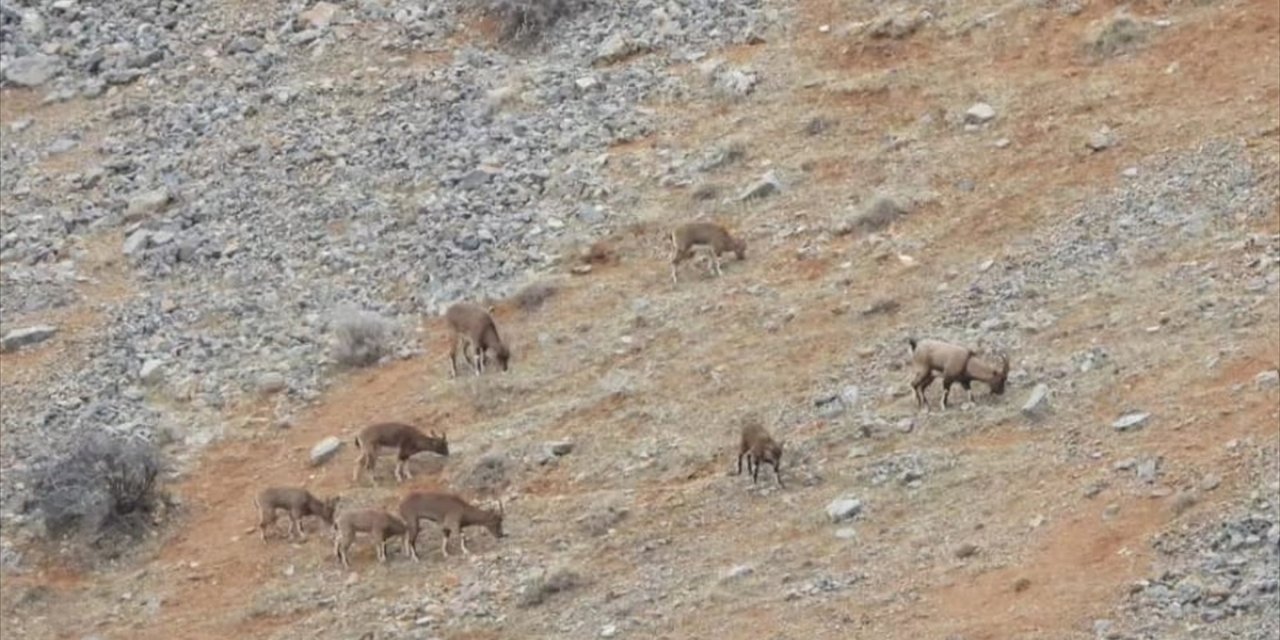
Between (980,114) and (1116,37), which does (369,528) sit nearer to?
(980,114)

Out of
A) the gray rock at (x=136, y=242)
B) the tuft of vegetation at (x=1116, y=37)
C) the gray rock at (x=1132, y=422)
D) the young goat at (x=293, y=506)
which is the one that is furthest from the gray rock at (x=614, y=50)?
the gray rock at (x=1132, y=422)

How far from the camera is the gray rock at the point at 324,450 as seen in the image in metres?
24.4

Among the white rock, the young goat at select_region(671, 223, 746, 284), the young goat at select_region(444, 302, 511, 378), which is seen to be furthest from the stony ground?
the young goat at select_region(444, 302, 511, 378)

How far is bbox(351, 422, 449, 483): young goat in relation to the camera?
23.4 metres

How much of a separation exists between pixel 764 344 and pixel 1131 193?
363 cm

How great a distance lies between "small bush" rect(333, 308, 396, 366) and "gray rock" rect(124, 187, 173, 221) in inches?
156

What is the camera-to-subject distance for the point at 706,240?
84.7ft

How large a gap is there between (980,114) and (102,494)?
9.09m

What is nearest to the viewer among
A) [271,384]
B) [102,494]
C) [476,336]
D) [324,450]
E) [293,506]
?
[293,506]

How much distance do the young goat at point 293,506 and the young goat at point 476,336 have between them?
2.29 metres

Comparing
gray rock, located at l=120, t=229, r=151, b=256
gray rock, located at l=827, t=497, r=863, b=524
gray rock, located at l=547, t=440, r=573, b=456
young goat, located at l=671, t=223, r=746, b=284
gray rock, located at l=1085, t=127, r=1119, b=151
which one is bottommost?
gray rock, located at l=120, t=229, r=151, b=256

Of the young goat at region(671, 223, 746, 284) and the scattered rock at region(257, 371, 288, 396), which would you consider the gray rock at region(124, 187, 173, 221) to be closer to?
the scattered rock at region(257, 371, 288, 396)

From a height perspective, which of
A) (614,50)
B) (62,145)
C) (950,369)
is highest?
(950,369)

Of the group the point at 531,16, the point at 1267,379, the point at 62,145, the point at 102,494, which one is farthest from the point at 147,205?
the point at 1267,379
